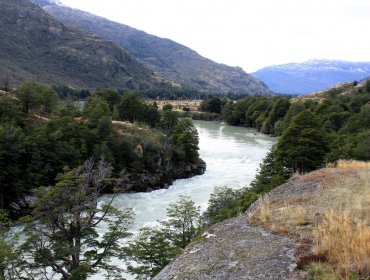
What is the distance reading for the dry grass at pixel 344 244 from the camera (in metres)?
8.03

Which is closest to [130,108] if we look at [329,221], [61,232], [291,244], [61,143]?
[61,143]

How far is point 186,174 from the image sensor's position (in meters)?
61.0

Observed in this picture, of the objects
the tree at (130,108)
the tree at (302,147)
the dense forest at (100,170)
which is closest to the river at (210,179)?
the dense forest at (100,170)

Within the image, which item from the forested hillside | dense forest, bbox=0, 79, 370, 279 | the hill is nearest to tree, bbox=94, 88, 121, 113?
dense forest, bbox=0, 79, 370, 279

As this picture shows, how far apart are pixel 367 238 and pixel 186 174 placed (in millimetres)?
52402

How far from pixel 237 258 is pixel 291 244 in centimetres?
147

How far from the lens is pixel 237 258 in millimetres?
9820

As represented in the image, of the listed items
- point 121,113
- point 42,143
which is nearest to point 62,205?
point 42,143

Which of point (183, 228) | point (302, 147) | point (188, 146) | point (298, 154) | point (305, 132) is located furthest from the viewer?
point (188, 146)

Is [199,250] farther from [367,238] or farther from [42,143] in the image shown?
[42,143]

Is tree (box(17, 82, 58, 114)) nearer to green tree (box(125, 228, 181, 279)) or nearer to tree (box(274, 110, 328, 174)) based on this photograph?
tree (box(274, 110, 328, 174))

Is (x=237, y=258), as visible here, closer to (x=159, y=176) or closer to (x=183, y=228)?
(x=183, y=228)

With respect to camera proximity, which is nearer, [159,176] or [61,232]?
[61,232]

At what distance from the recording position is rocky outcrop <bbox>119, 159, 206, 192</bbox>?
52.1 metres
